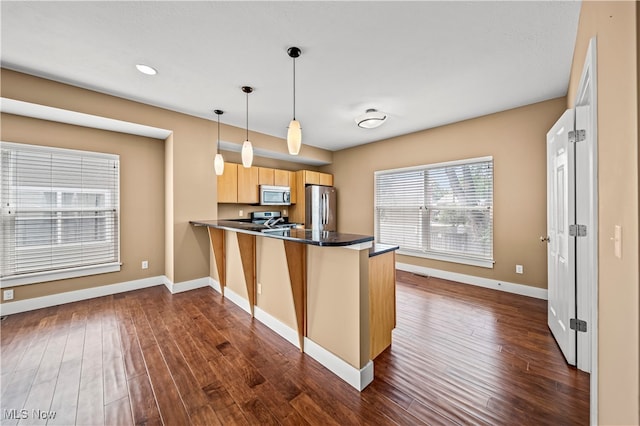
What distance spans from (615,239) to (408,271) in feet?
12.6

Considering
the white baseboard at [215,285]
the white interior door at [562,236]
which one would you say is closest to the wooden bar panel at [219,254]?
the white baseboard at [215,285]

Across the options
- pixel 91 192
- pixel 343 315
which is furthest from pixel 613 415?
pixel 91 192

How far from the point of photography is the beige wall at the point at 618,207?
2.61 feet

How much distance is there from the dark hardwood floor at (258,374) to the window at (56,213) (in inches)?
25.0

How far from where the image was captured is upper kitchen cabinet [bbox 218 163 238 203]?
4.34 m

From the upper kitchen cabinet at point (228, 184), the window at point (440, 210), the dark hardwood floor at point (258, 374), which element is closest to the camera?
the dark hardwood floor at point (258, 374)

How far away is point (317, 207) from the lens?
5406 millimetres

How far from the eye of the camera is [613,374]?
3.23 feet

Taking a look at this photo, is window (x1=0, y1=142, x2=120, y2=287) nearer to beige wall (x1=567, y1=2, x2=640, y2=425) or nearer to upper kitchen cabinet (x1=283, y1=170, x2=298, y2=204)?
upper kitchen cabinet (x1=283, y1=170, x2=298, y2=204)

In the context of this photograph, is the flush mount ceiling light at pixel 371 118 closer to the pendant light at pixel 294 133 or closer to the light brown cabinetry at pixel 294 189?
the pendant light at pixel 294 133

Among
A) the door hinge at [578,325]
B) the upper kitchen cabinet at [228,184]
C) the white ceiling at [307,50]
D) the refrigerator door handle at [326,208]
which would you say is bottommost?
the door hinge at [578,325]

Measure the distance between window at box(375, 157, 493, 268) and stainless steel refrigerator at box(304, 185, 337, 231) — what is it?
1.13 metres

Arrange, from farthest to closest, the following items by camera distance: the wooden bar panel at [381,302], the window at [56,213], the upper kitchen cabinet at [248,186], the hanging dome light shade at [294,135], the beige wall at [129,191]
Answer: the upper kitchen cabinet at [248,186]
the beige wall at [129,191]
the window at [56,213]
the hanging dome light shade at [294,135]
the wooden bar panel at [381,302]

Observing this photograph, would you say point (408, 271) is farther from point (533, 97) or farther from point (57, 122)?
point (57, 122)
